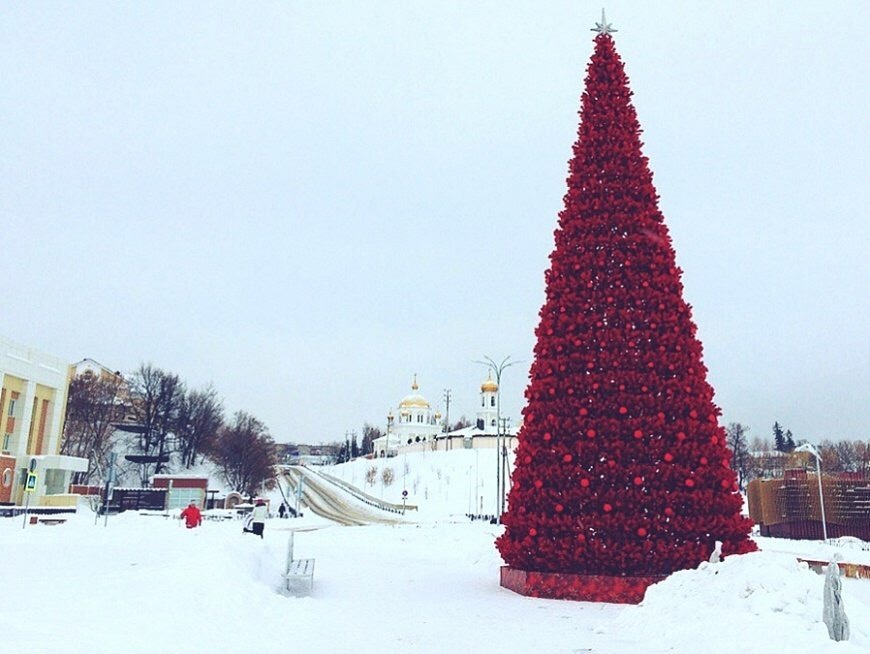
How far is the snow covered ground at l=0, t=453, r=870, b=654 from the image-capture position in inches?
283

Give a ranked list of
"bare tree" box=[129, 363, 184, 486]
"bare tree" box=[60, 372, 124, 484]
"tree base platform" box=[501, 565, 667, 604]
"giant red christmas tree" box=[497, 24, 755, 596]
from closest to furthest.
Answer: "tree base platform" box=[501, 565, 667, 604]
"giant red christmas tree" box=[497, 24, 755, 596]
"bare tree" box=[60, 372, 124, 484]
"bare tree" box=[129, 363, 184, 486]

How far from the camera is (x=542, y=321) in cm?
1385

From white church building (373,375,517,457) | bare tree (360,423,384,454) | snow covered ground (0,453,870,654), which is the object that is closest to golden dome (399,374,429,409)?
white church building (373,375,517,457)

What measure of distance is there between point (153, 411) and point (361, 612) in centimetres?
6867

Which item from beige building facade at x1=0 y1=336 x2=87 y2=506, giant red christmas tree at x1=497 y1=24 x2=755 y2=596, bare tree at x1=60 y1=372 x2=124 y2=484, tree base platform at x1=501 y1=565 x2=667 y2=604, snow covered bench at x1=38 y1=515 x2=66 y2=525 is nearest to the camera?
tree base platform at x1=501 y1=565 x2=667 y2=604

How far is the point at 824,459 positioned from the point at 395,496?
52032 mm

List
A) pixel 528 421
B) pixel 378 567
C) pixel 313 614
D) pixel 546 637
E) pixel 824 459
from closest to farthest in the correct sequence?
pixel 546 637 → pixel 313 614 → pixel 528 421 → pixel 378 567 → pixel 824 459

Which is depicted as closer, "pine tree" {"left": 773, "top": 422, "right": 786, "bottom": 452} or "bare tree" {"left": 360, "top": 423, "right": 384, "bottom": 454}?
"pine tree" {"left": 773, "top": 422, "right": 786, "bottom": 452}

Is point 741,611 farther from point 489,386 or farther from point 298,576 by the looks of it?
point 489,386

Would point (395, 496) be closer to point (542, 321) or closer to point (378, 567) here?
point (378, 567)

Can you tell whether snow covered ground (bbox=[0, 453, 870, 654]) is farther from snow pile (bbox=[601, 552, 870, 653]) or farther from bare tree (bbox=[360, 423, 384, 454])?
bare tree (bbox=[360, 423, 384, 454])

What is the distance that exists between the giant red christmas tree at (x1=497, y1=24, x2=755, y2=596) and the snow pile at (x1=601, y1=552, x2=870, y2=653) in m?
2.09

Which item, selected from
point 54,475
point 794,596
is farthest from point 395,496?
point 794,596

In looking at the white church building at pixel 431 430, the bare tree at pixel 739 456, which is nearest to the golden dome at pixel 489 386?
the white church building at pixel 431 430
